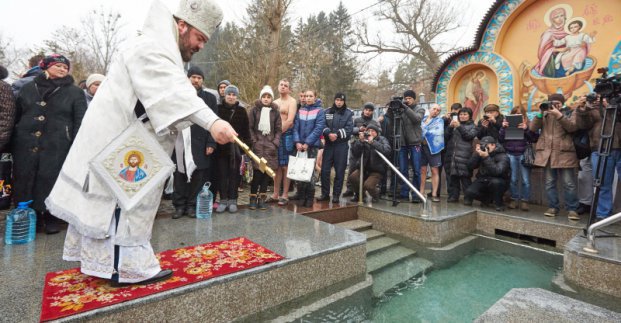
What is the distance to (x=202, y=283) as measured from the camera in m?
2.21

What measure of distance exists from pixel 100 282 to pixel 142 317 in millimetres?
467

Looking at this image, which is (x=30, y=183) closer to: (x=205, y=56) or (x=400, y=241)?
(x=400, y=241)

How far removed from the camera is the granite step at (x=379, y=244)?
4233 mm

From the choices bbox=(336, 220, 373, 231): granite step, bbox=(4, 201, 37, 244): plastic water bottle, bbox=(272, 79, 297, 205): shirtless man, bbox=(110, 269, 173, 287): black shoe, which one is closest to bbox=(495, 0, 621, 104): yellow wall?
bbox=(336, 220, 373, 231): granite step

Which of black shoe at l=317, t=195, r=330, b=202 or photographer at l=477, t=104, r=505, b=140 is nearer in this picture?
black shoe at l=317, t=195, r=330, b=202

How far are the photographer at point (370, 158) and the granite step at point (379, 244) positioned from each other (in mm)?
1137

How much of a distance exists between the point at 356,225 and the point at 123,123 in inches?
150

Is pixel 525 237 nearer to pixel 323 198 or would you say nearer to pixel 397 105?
pixel 397 105

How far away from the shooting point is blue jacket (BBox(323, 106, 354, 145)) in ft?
17.4

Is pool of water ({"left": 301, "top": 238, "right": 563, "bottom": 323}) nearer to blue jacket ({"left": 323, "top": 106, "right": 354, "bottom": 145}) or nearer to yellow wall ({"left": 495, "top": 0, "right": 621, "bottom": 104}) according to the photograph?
blue jacket ({"left": 323, "top": 106, "right": 354, "bottom": 145})

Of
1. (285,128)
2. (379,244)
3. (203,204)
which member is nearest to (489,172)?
(379,244)

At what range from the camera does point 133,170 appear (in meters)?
1.83

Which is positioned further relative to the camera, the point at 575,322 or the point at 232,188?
the point at 232,188

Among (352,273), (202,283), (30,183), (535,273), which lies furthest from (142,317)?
(535,273)
